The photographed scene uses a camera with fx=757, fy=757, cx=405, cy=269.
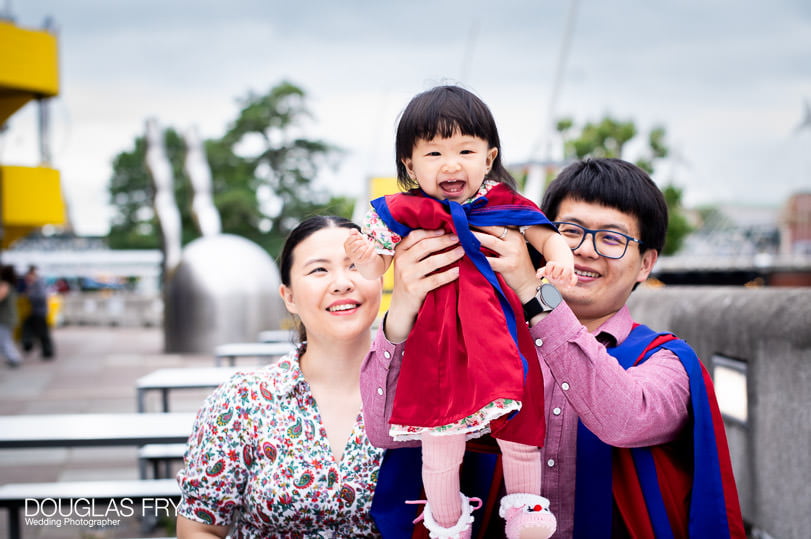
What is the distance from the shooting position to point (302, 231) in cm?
278

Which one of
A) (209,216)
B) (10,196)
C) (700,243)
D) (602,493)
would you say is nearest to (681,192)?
(700,243)

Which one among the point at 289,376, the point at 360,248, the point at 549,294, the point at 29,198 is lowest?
the point at 289,376

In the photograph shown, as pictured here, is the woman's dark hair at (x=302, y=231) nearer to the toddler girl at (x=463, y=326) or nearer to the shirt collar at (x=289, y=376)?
the shirt collar at (x=289, y=376)

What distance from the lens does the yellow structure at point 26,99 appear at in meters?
15.3

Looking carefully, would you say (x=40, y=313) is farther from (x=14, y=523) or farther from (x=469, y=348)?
(x=469, y=348)

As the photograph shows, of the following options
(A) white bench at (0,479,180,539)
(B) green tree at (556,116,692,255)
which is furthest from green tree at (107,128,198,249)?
(A) white bench at (0,479,180,539)

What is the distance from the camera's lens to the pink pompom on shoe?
185 centimetres

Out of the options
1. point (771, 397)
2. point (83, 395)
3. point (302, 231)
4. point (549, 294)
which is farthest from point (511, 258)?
point (83, 395)

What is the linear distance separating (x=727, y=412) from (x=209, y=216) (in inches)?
518

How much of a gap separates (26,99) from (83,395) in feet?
28.2

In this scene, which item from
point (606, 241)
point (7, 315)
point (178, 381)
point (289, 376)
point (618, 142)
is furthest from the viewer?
point (618, 142)

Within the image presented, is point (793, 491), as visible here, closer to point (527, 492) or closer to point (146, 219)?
point (527, 492)

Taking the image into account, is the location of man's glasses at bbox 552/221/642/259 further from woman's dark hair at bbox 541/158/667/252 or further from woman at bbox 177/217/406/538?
woman at bbox 177/217/406/538

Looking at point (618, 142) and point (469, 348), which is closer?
point (469, 348)
